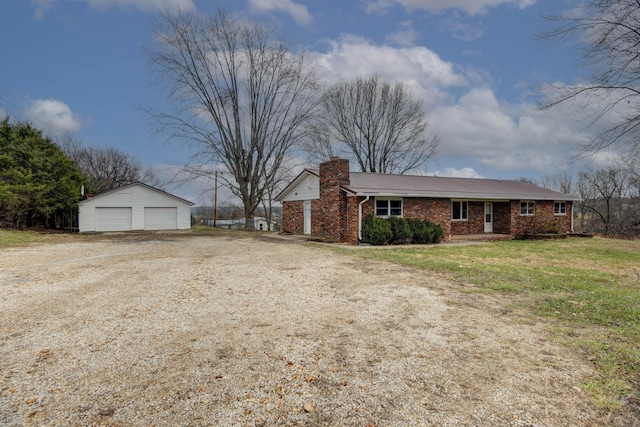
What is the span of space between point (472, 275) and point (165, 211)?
2382 cm

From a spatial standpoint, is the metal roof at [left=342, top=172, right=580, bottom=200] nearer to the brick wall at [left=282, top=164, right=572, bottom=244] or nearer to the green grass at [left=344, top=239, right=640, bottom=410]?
the brick wall at [left=282, top=164, right=572, bottom=244]

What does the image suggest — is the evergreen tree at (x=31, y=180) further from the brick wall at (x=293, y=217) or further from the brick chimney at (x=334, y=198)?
the brick chimney at (x=334, y=198)

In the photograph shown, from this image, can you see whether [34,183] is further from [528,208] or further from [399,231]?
[528,208]

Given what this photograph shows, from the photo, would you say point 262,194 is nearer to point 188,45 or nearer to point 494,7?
point 188,45

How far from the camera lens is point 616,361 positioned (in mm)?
3469

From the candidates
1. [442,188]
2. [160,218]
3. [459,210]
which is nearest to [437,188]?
[442,188]

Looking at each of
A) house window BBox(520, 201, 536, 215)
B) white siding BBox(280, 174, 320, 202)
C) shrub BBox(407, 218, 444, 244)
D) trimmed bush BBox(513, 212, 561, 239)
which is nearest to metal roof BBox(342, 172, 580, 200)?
house window BBox(520, 201, 536, 215)

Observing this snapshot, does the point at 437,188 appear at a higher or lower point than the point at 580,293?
higher

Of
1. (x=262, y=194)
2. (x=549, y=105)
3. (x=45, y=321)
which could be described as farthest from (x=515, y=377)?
(x=262, y=194)

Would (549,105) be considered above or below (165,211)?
above

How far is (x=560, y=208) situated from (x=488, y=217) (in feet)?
18.7

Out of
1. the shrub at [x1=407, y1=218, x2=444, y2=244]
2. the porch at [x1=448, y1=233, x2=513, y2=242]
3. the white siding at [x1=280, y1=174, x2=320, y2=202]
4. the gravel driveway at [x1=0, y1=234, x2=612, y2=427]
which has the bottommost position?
the gravel driveway at [x1=0, y1=234, x2=612, y2=427]

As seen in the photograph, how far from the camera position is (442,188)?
1834cm

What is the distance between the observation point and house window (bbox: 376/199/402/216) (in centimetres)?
1594
